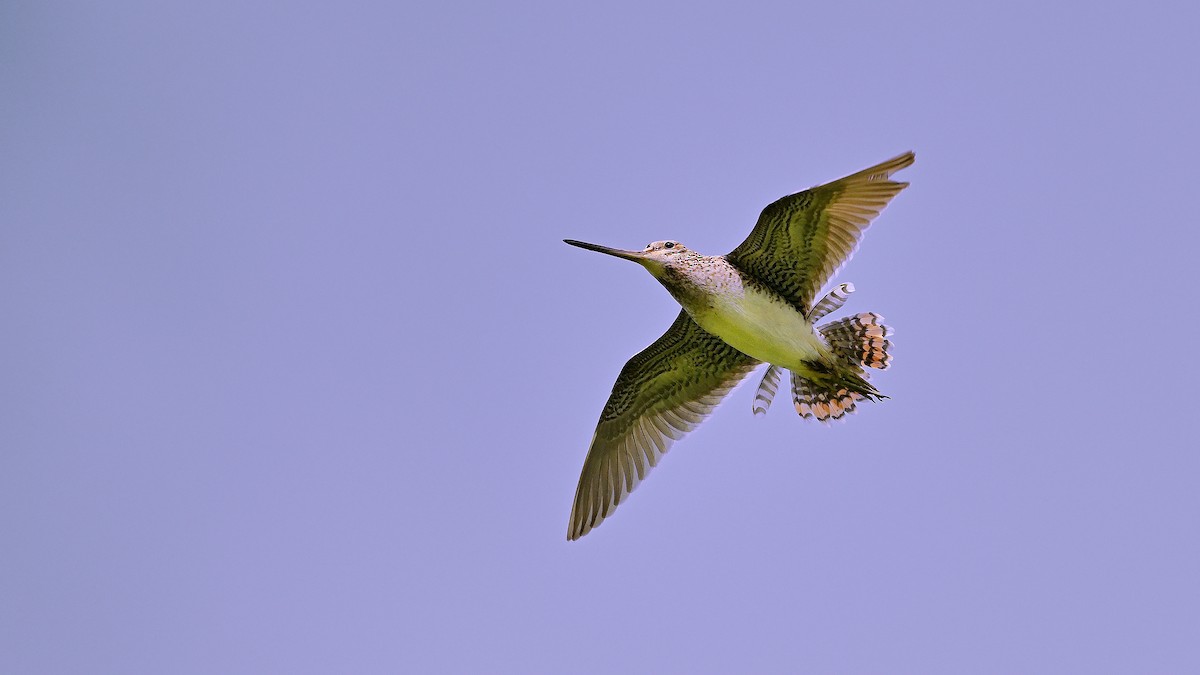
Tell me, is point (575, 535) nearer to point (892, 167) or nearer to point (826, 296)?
point (826, 296)

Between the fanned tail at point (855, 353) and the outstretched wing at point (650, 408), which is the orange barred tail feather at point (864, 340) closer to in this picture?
the fanned tail at point (855, 353)

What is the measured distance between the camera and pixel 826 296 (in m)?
11.6

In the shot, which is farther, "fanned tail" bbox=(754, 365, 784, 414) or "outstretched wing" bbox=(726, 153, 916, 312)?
"fanned tail" bbox=(754, 365, 784, 414)

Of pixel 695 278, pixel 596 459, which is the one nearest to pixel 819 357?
pixel 695 278

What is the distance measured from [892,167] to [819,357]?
2.04 meters

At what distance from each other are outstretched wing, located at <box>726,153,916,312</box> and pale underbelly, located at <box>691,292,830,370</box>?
9.5 inches

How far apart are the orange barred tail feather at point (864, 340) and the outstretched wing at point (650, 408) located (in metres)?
1.15

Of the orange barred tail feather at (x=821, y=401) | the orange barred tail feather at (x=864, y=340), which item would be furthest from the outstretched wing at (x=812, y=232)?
the orange barred tail feather at (x=821, y=401)

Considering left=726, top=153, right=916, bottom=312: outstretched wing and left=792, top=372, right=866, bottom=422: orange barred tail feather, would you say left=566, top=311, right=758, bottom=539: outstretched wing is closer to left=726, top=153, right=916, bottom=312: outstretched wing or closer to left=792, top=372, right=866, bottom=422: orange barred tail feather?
left=792, top=372, right=866, bottom=422: orange barred tail feather

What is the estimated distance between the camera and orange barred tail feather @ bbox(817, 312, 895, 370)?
11.7 metres

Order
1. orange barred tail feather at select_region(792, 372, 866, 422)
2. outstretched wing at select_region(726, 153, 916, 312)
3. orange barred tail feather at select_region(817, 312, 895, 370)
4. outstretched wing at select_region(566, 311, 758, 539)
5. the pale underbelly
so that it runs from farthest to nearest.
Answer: outstretched wing at select_region(566, 311, 758, 539)
orange barred tail feather at select_region(792, 372, 866, 422)
orange barred tail feather at select_region(817, 312, 895, 370)
the pale underbelly
outstretched wing at select_region(726, 153, 916, 312)

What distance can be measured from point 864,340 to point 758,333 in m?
1.07

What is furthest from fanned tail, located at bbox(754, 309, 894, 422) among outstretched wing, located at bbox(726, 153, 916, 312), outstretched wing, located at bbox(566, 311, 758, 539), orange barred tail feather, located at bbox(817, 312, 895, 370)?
outstretched wing, located at bbox(566, 311, 758, 539)

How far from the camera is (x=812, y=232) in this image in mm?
11227
